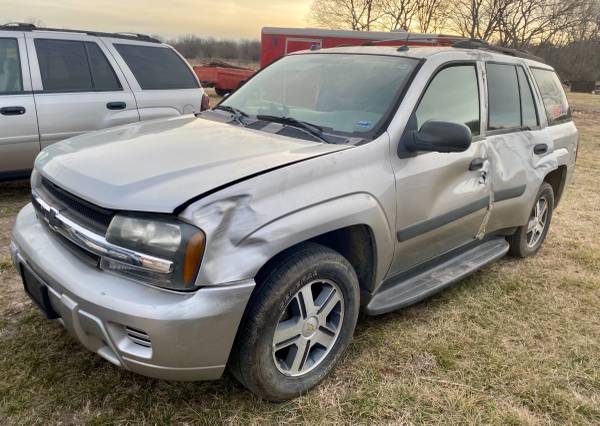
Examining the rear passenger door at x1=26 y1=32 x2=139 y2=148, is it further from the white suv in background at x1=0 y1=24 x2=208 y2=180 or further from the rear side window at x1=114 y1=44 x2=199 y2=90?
the rear side window at x1=114 y1=44 x2=199 y2=90

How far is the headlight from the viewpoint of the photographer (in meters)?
1.95

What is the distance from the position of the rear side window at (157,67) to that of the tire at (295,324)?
418cm

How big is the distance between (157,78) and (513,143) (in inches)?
160

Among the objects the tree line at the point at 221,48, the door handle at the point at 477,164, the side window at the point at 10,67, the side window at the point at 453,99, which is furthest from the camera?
the tree line at the point at 221,48

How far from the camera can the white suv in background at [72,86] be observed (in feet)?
16.2

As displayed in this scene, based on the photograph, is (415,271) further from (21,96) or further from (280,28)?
(280,28)

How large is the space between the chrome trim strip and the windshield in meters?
1.29

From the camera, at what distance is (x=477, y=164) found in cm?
327

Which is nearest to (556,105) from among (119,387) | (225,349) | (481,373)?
(481,373)

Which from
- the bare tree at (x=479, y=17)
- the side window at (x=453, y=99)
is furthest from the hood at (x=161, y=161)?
the bare tree at (x=479, y=17)

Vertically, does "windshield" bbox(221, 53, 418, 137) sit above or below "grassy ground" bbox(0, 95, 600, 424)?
above

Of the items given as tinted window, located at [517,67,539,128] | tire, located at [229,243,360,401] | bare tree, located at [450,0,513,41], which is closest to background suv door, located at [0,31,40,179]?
tire, located at [229,243,360,401]

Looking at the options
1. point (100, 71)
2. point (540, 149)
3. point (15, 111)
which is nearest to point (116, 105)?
point (100, 71)

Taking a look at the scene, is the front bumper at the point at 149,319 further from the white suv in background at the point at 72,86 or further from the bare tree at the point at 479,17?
the bare tree at the point at 479,17
